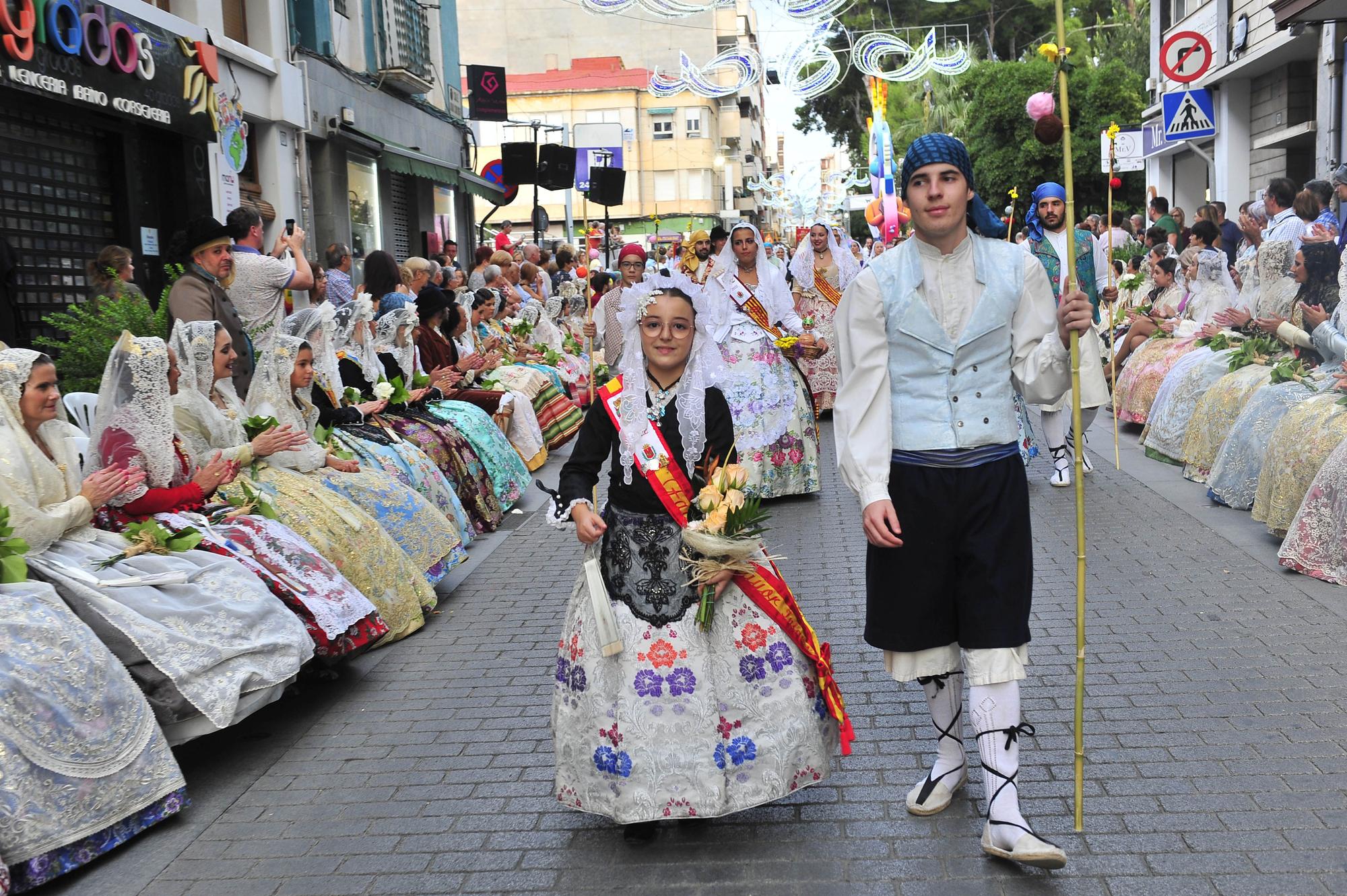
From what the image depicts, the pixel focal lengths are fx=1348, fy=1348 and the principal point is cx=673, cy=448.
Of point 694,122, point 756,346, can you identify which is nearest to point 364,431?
point 756,346

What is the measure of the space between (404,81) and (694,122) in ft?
149

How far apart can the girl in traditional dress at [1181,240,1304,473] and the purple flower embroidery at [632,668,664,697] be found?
6384 mm

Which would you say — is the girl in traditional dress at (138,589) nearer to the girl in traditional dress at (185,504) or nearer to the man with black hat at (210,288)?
the girl in traditional dress at (185,504)

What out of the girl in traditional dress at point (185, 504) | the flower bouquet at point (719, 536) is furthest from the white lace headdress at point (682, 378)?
the girl in traditional dress at point (185, 504)

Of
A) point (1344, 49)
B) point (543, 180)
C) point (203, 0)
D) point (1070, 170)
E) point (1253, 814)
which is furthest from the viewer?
point (543, 180)

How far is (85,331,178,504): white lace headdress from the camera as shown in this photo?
558 cm

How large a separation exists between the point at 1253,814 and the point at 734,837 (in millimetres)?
1636

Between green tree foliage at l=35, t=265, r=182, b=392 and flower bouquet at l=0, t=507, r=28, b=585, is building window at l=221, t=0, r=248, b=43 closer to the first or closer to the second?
green tree foliage at l=35, t=265, r=182, b=392

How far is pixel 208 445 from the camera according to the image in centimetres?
646

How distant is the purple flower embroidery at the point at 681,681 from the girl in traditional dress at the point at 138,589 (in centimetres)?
183

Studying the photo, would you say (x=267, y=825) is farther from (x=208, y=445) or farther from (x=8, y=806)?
(x=208, y=445)

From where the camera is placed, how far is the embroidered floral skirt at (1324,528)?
7156 mm

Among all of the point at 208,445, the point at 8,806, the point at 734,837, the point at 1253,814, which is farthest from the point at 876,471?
the point at 208,445

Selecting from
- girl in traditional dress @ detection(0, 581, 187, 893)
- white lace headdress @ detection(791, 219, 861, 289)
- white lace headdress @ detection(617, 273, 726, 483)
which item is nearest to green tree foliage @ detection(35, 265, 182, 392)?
girl in traditional dress @ detection(0, 581, 187, 893)
